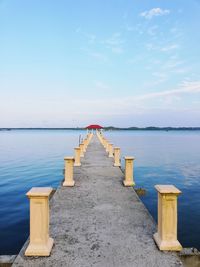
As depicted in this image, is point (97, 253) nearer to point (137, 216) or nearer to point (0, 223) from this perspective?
point (137, 216)

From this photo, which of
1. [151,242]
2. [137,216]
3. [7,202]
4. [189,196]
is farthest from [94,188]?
[189,196]

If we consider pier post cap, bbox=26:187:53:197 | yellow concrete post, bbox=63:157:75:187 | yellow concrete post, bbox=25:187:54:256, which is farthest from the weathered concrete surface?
pier post cap, bbox=26:187:53:197

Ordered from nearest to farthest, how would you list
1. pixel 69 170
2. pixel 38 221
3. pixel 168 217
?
1. pixel 38 221
2. pixel 168 217
3. pixel 69 170

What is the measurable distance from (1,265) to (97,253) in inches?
67.9

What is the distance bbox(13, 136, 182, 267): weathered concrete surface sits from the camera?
4750 millimetres

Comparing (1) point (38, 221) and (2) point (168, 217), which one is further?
(2) point (168, 217)

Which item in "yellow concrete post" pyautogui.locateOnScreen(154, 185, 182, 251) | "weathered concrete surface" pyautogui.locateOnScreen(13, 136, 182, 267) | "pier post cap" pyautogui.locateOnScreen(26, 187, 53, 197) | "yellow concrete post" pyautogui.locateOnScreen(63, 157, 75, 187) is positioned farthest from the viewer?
"yellow concrete post" pyautogui.locateOnScreen(63, 157, 75, 187)

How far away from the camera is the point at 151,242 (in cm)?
546

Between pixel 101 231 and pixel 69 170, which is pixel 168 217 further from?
pixel 69 170

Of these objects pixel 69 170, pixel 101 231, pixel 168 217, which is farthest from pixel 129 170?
pixel 168 217

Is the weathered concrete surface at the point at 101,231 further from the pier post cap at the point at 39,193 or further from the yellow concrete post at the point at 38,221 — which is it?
the pier post cap at the point at 39,193

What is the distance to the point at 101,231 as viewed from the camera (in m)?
5.98

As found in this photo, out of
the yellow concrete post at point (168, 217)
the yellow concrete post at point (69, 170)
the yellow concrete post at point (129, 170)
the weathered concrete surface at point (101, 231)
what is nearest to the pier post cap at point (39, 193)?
the weathered concrete surface at point (101, 231)

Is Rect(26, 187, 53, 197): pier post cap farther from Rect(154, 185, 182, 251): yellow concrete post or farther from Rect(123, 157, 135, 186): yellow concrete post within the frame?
Rect(123, 157, 135, 186): yellow concrete post
